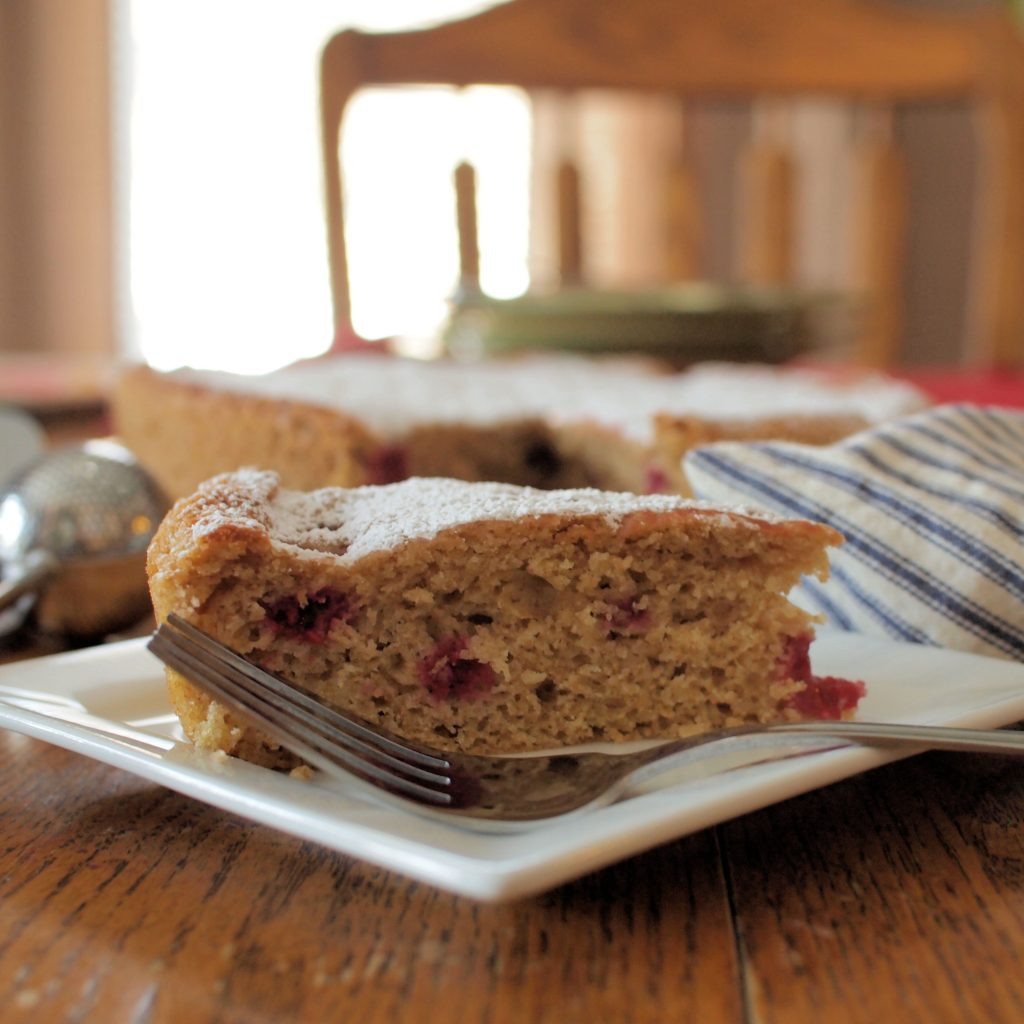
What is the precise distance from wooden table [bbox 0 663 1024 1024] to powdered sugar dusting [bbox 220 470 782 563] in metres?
0.21

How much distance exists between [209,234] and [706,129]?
7.57 feet

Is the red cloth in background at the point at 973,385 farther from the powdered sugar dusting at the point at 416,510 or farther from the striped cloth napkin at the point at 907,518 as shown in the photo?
the powdered sugar dusting at the point at 416,510

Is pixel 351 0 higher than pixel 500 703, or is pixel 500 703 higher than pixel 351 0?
pixel 351 0

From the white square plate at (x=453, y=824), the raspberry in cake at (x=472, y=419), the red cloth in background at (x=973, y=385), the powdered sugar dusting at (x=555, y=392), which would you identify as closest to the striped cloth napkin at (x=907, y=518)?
the white square plate at (x=453, y=824)

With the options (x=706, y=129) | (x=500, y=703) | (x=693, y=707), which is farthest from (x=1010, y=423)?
(x=706, y=129)

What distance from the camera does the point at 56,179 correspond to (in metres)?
5.55

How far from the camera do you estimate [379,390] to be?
2.04m

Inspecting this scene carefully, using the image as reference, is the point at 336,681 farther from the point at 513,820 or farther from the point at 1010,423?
the point at 1010,423

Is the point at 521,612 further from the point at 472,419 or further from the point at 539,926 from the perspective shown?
the point at 472,419

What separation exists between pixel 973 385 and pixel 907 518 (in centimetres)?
156

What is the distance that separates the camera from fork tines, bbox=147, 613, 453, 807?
72cm

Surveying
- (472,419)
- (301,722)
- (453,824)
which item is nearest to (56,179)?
(472,419)

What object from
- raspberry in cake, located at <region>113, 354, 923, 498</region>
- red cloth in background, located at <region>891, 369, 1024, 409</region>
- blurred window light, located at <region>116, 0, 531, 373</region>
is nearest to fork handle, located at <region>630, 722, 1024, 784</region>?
raspberry in cake, located at <region>113, 354, 923, 498</region>

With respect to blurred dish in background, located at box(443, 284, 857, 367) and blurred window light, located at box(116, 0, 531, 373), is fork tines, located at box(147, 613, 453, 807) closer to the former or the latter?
blurred dish in background, located at box(443, 284, 857, 367)
